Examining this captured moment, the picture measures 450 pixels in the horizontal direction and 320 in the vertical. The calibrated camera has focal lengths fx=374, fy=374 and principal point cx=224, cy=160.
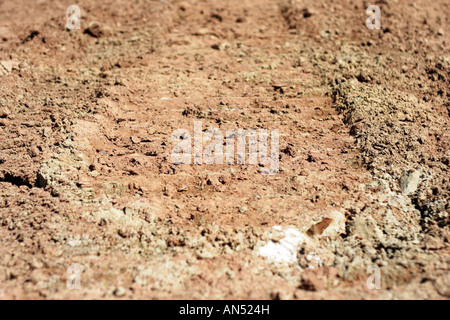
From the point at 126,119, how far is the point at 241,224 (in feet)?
5.50

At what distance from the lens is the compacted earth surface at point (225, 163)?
2389 mm

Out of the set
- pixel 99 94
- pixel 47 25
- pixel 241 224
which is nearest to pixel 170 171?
pixel 241 224

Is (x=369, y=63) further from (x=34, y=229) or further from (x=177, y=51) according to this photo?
(x=34, y=229)

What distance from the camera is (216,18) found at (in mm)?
4934

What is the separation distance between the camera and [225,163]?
3.22 metres
